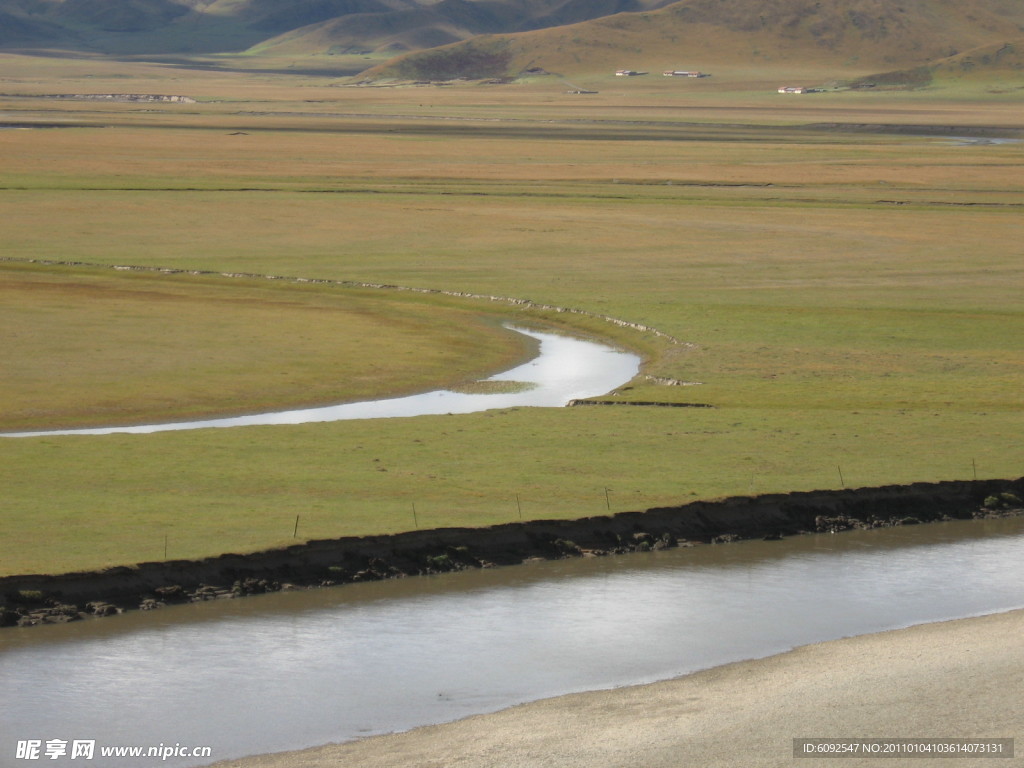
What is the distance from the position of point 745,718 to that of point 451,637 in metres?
4.72

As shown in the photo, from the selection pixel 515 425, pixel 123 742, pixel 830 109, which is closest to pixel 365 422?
pixel 515 425

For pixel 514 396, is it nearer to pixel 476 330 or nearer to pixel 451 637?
pixel 476 330

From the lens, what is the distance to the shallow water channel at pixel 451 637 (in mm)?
14820

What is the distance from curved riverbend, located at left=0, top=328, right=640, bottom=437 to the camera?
2839 centimetres

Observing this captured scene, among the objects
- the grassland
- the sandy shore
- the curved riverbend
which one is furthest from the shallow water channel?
the curved riverbend

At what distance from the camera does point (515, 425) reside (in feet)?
89.2

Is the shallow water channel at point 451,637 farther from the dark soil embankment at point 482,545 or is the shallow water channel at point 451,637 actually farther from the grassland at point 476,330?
the grassland at point 476,330

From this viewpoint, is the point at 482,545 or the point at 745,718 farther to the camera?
the point at 482,545

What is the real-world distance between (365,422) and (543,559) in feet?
26.0

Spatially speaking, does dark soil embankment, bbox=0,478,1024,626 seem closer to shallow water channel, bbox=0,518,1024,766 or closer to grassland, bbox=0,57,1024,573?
shallow water channel, bbox=0,518,1024,766

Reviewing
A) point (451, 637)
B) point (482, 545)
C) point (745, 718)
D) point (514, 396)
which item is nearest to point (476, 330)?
point (514, 396)

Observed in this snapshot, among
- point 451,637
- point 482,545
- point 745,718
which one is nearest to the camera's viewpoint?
point 745,718

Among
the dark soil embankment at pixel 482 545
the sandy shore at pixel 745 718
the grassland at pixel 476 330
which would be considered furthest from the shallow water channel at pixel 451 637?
the grassland at pixel 476 330

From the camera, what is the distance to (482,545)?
20359mm
